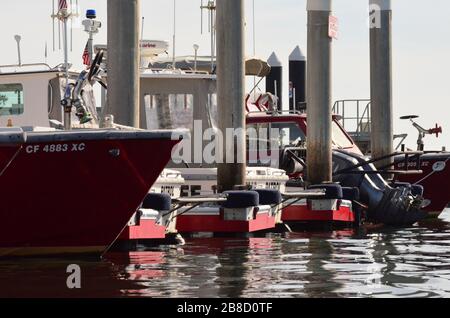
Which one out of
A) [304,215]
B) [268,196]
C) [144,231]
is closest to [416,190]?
[304,215]

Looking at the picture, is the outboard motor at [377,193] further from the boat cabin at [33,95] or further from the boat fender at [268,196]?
the boat cabin at [33,95]

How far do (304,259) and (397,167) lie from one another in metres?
12.1

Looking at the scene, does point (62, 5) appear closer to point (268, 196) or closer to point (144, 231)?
point (144, 231)

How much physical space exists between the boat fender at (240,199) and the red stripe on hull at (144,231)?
2.08 meters

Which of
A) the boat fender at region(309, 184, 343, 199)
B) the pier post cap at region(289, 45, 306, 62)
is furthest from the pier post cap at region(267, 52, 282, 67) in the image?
the boat fender at region(309, 184, 343, 199)

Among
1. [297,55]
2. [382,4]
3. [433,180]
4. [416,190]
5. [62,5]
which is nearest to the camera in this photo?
[62,5]

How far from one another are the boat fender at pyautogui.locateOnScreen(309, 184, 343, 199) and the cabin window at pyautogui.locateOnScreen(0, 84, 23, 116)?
23.1 feet

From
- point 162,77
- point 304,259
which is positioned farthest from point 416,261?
point 162,77

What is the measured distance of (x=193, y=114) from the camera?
2181cm

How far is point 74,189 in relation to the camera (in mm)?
15070

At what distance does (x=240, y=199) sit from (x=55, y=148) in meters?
5.28

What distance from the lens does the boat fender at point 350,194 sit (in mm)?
24359

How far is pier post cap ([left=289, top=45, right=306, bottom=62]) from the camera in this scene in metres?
38.8
